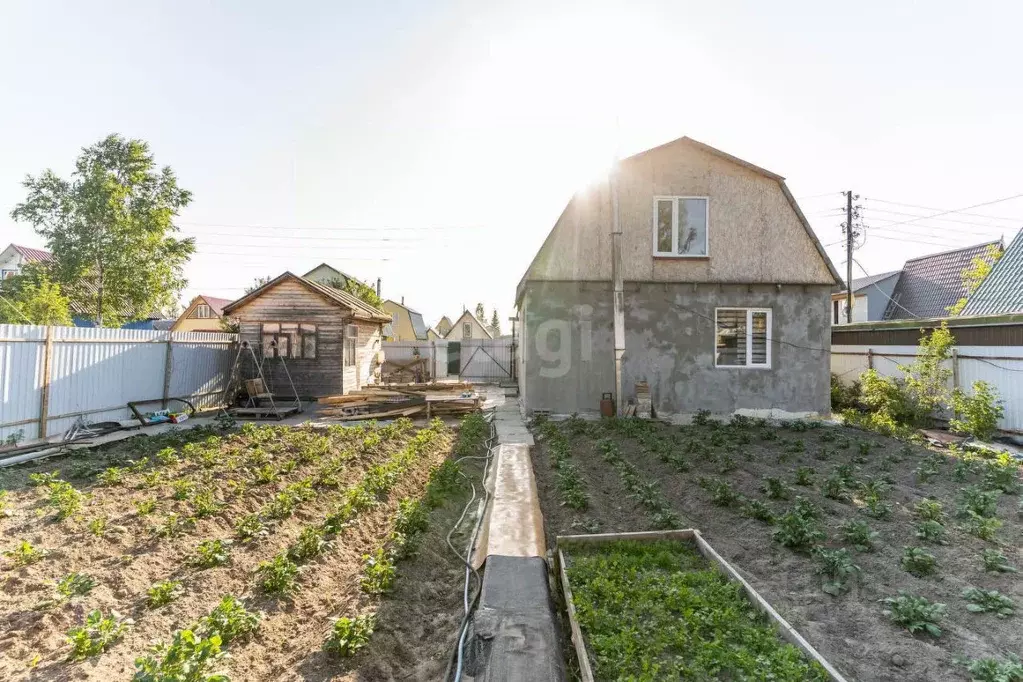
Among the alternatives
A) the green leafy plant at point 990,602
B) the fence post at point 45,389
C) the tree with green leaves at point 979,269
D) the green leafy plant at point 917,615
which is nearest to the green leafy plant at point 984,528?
the green leafy plant at point 990,602

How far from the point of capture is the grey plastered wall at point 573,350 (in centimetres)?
1220

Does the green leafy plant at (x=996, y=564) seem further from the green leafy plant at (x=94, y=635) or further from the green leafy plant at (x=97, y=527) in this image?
the green leafy plant at (x=97, y=527)

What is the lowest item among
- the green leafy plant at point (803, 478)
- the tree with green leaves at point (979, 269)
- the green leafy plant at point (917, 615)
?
the green leafy plant at point (917, 615)

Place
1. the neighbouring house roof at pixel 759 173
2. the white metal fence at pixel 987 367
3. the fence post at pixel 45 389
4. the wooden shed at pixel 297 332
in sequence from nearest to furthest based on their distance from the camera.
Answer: the fence post at pixel 45 389
the white metal fence at pixel 987 367
the neighbouring house roof at pixel 759 173
the wooden shed at pixel 297 332

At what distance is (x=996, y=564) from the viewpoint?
13.3 ft

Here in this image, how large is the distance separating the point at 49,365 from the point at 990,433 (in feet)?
59.1

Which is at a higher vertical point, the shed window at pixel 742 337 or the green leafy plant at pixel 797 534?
the shed window at pixel 742 337

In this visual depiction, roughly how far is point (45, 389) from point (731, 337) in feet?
47.3

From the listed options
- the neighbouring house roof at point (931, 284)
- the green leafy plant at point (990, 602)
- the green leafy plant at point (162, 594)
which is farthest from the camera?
the neighbouring house roof at point (931, 284)

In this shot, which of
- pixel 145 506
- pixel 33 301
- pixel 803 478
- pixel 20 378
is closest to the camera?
pixel 145 506

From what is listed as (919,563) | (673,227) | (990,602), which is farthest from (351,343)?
(990,602)

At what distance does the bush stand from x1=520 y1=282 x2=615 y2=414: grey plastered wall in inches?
271

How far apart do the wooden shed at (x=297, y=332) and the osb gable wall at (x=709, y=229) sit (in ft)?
26.7

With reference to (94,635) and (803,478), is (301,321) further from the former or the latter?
(803,478)
